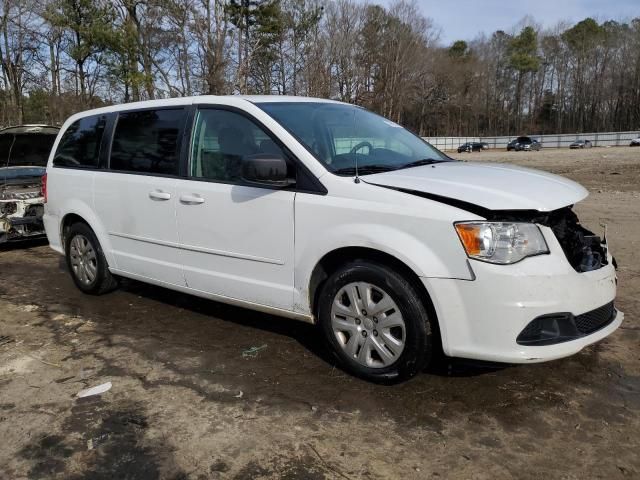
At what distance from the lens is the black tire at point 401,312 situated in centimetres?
317

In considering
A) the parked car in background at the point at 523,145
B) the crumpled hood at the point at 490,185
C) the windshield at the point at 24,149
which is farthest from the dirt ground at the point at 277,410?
the parked car in background at the point at 523,145

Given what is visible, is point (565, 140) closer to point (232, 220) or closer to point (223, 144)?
point (223, 144)

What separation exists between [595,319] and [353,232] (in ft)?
4.85

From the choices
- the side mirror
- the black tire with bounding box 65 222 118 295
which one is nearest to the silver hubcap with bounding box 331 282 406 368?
the side mirror

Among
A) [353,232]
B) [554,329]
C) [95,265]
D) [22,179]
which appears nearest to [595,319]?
[554,329]

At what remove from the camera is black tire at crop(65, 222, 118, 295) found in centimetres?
522

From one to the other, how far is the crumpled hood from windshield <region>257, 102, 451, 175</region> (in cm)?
26

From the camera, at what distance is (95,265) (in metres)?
5.32

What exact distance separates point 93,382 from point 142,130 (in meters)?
2.14

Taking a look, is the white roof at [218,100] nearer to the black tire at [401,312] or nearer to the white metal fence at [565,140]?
the black tire at [401,312]

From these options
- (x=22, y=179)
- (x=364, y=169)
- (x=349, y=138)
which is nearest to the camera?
(x=364, y=169)

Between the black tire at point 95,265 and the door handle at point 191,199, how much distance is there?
1.46 metres

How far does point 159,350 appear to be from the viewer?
4117 mm

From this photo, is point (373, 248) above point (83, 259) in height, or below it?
above
